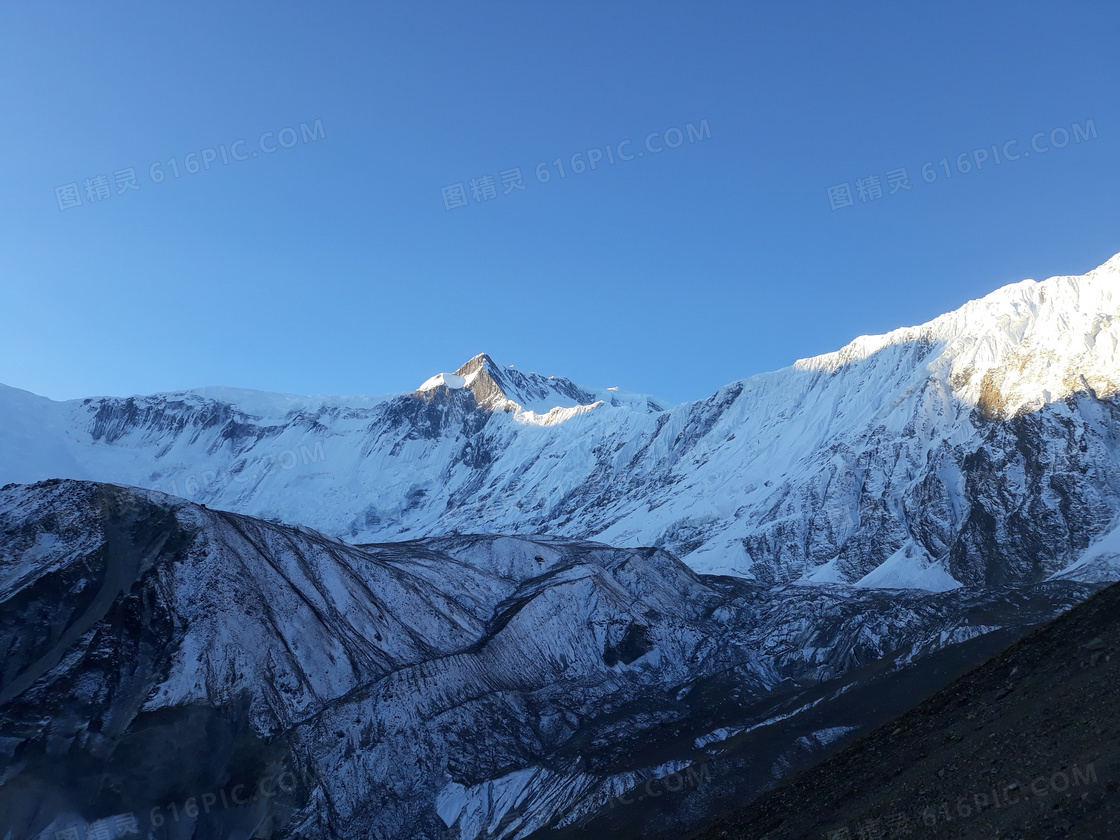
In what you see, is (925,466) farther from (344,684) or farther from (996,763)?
(996,763)

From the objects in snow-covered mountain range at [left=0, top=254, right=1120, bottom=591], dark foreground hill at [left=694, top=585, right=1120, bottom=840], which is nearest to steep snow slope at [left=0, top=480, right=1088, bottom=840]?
dark foreground hill at [left=694, top=585, right=1120, bottom=840]

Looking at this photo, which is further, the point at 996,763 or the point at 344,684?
the point at 344,684

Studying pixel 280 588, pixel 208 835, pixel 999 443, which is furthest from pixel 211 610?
pixel 999 443

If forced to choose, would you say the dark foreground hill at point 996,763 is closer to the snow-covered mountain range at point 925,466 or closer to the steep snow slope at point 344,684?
the steep snow slope at point 344,684

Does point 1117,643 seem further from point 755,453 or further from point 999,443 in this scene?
point 755,453

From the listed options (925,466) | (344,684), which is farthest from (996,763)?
(925,466)

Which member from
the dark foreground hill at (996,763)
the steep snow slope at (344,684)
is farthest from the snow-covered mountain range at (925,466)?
the dark foreground hill at (996,763)
